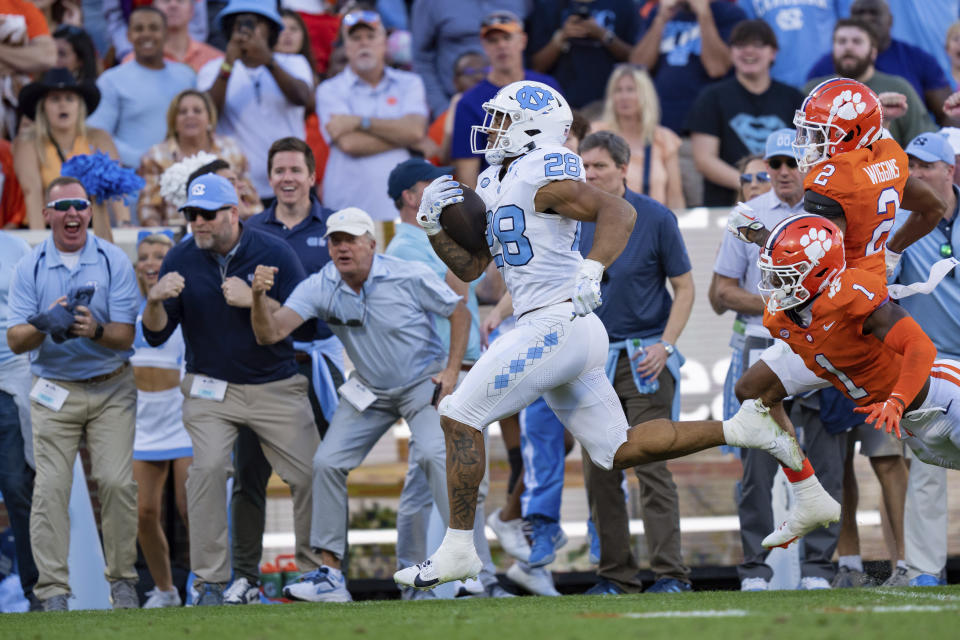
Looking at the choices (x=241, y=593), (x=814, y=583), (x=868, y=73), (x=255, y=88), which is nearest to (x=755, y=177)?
(x=868, y=73)

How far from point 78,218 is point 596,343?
11.0ft

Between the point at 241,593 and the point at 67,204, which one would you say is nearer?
the point at 241,593

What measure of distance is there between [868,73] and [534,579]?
4.32 meters

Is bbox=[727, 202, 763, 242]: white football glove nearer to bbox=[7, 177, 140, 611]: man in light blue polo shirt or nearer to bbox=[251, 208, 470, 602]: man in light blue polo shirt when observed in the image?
bbox=[251, 208, 470, 602]: man in light blue polo shirt

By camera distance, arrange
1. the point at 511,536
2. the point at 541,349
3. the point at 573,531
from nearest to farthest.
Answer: the point at 541,349 → the point at 511,536 → the point at 573,531

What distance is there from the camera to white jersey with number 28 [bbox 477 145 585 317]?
5.62m

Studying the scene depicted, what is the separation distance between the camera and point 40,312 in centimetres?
711

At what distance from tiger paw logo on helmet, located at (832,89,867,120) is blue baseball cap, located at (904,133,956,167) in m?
1.07

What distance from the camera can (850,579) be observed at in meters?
7.33

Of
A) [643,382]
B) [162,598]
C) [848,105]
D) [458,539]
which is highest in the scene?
[848,105]

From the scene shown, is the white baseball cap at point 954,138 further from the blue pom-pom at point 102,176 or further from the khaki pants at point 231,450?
the blue pom-pom at point 102,176

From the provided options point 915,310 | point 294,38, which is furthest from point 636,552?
point 294,38

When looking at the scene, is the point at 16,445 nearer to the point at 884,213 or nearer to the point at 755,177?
the point at 755,177

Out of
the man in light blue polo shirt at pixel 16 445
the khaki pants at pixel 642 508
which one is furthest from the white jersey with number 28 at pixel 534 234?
the man in light blue polo shirt at pixel 16 445
